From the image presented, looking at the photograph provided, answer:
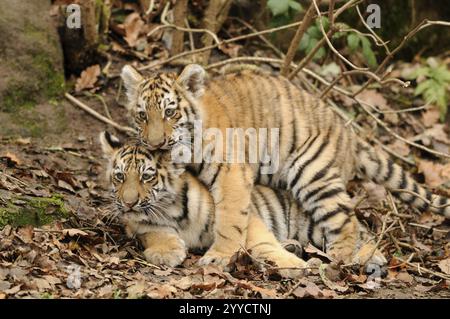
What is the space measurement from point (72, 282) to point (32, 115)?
9.88 feet

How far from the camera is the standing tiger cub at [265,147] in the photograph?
6.50 metres

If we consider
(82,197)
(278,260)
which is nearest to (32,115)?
(82,197)

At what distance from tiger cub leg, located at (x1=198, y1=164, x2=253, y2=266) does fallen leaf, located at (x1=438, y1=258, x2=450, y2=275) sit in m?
1.67

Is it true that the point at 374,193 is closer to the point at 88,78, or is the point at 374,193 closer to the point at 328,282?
the point at 328,282

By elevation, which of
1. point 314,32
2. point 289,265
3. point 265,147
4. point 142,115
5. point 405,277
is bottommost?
point 405,277

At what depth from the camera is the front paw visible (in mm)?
6209

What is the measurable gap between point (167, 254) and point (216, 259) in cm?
40

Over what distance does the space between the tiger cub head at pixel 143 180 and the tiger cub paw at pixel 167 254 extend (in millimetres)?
293

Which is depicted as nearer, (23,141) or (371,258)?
(371,258)

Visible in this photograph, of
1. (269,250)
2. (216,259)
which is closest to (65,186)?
(216,259)

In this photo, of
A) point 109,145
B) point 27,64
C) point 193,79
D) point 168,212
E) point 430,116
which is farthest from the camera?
point 430,116

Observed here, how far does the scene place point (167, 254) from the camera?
6.25 m

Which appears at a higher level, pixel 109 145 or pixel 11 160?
pixel 109 145

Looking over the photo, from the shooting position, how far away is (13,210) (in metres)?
6.12
